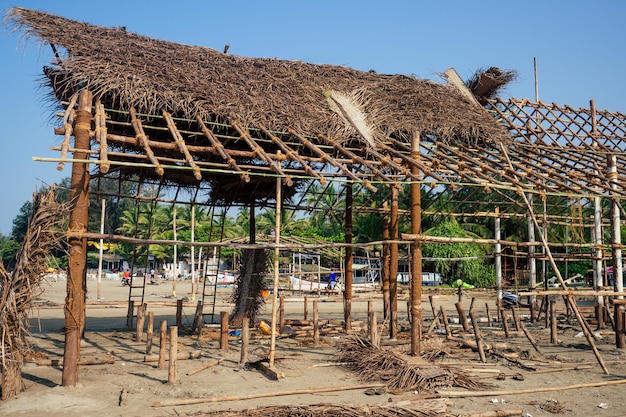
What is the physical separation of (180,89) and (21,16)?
9.88 ft

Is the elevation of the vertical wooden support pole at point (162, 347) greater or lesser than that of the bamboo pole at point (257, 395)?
greater

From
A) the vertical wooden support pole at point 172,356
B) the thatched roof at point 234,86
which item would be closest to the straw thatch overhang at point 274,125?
the thatched roof at point 234,86

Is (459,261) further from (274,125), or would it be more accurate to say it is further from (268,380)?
(268,380)

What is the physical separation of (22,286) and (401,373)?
517 centimetres

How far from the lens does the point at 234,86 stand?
10906 mm

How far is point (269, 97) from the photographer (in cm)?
1093

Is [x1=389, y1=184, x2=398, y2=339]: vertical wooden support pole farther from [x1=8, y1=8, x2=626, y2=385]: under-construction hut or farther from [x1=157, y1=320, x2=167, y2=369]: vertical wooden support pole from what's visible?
[x1=157, y1=320, x2=167, y2=369]: vertical wooden support pole

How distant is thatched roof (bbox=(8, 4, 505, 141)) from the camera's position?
943 cm

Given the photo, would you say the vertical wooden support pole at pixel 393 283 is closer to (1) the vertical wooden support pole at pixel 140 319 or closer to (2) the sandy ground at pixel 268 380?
(2) the sandy ground at pixel 268 380

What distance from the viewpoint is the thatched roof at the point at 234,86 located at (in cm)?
943

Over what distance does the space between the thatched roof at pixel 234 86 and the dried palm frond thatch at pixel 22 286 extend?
8.79ft

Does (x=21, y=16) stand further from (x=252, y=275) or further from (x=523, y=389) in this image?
(x=523, y=389)

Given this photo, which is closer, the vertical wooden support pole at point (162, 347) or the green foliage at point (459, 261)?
the vertical wooden support pole at point (162, 347)

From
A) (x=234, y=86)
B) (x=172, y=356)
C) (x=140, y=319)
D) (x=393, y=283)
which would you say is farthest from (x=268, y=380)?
(x=234, y=86)
